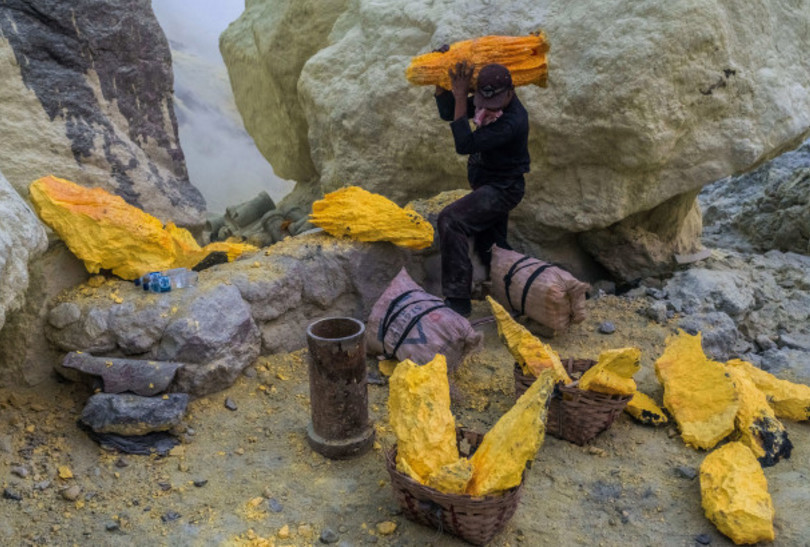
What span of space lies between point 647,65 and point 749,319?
76.6 inches

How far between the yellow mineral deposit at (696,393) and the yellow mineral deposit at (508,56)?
180 centimetres

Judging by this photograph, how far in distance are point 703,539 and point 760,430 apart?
787 mm

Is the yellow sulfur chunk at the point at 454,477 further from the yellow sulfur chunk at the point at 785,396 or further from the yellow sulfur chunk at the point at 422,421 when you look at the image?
the yellow sulfur chunk at the point at 785,396

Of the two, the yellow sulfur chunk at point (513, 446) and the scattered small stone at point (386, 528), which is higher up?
the yellow sulfur chunk at point (513, 446)

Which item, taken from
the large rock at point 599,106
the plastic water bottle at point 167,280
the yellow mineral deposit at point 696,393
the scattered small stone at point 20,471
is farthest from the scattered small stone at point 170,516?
the large rock at point 599,106

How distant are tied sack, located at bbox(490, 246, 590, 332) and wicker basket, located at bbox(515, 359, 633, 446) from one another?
110 centimetres

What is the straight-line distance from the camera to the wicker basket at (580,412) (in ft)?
10.0

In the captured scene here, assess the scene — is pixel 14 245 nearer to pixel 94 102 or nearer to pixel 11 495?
pixel 11 495

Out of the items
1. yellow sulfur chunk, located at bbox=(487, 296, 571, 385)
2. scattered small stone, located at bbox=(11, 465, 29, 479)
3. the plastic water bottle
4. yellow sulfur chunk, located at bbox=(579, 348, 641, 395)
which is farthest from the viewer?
the plastic water bottle

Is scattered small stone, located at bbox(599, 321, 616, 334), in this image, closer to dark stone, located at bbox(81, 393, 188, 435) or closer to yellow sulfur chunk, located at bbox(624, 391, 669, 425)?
yellow sulfur chunk, located at bbox(624, 391, 669, 425)

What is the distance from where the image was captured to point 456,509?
2354mm

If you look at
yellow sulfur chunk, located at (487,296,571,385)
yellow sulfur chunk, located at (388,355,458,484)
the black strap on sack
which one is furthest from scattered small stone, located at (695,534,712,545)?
the black strap on sack

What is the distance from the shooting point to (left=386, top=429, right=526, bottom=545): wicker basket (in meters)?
2.33

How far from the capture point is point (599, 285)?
522 cm
